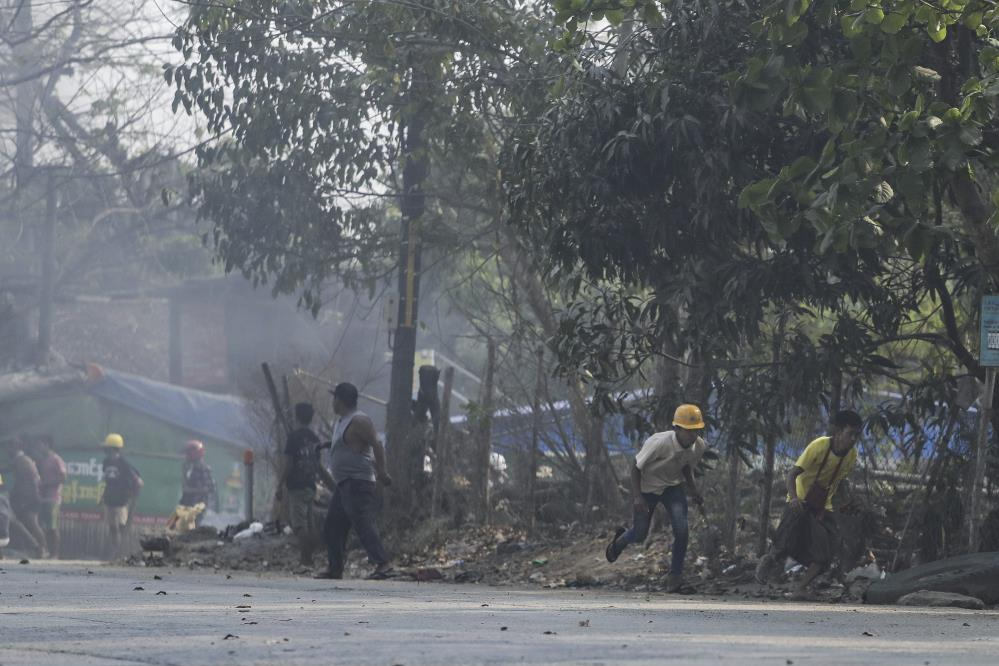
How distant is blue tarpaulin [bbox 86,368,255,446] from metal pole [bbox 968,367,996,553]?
58.9 feet

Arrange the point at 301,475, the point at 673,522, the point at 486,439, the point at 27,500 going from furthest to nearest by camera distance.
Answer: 1. the point at 27,500
2. the point at 486,439
3. the point at 301,475
4. the point at 673,522

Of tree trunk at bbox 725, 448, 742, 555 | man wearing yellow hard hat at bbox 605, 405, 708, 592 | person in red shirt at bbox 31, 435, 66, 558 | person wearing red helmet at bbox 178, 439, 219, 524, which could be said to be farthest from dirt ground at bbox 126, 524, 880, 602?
person in red shirt at bbox 31, 435, 66, 558

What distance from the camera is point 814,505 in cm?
1203

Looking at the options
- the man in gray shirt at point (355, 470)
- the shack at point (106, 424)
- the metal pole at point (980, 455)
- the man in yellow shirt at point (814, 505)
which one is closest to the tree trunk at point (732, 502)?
the man in yellow shirt at point (814, 505)

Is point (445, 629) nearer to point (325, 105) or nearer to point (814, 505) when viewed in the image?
point (814, 505)

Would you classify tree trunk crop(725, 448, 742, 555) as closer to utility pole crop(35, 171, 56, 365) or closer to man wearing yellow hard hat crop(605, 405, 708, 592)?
man wearing yellow hard hat crop(605, 405, 708, 592)

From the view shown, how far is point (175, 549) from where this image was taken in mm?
18359

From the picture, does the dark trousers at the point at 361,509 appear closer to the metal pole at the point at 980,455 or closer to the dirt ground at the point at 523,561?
the dirt ground at the point at 523,561

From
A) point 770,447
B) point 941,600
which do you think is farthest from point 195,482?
point 941,600

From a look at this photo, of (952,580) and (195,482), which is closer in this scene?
(952,580)

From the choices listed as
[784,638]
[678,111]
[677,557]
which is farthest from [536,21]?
[784,638]

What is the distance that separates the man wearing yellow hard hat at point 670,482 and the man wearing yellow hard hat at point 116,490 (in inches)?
535

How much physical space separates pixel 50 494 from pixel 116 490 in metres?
1.89

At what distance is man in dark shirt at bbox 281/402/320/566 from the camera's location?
15.3 metres
